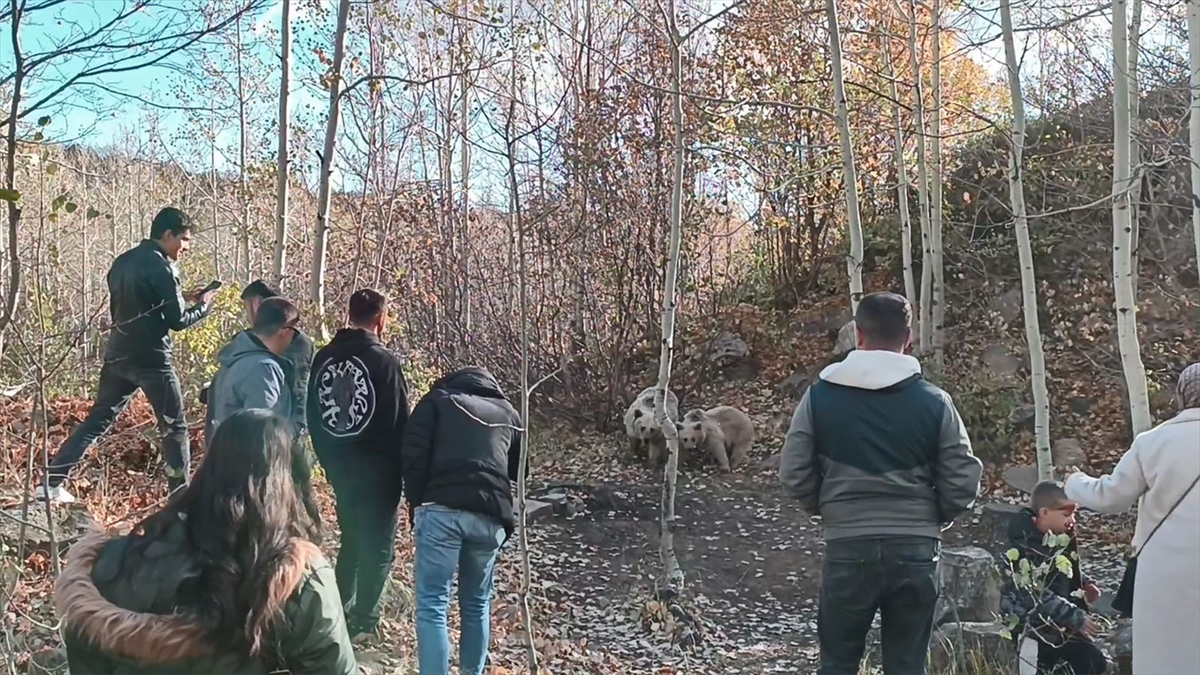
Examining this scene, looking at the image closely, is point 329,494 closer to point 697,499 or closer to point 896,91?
point 697,499

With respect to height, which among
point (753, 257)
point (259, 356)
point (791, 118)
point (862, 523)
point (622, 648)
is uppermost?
point (791, 118)

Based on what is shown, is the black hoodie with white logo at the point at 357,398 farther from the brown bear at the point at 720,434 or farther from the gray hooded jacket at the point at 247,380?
the brown bear at the point at 720,434

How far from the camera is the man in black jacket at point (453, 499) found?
350 centimetres

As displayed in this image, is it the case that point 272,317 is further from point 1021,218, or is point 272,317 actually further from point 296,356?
point 1021,218

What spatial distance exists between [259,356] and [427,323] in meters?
7.42

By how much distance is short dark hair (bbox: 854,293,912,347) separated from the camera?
9.97 feet

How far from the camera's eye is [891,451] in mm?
2969

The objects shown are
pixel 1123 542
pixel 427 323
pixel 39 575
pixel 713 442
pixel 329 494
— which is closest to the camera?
pixel 39 575

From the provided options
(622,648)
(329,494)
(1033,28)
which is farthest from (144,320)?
(1033,28)

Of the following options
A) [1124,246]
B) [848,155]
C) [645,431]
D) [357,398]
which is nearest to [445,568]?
[357,398]

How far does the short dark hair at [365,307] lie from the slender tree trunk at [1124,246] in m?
3.68

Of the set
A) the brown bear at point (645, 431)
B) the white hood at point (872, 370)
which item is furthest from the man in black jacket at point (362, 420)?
the brown bear at point (645, 431)

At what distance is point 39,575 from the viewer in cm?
464

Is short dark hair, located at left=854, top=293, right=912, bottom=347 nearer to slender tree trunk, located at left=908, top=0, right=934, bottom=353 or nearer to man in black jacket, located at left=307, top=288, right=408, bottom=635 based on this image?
man in black jacket, located at left=307, top=288, right=408, bottom=635
